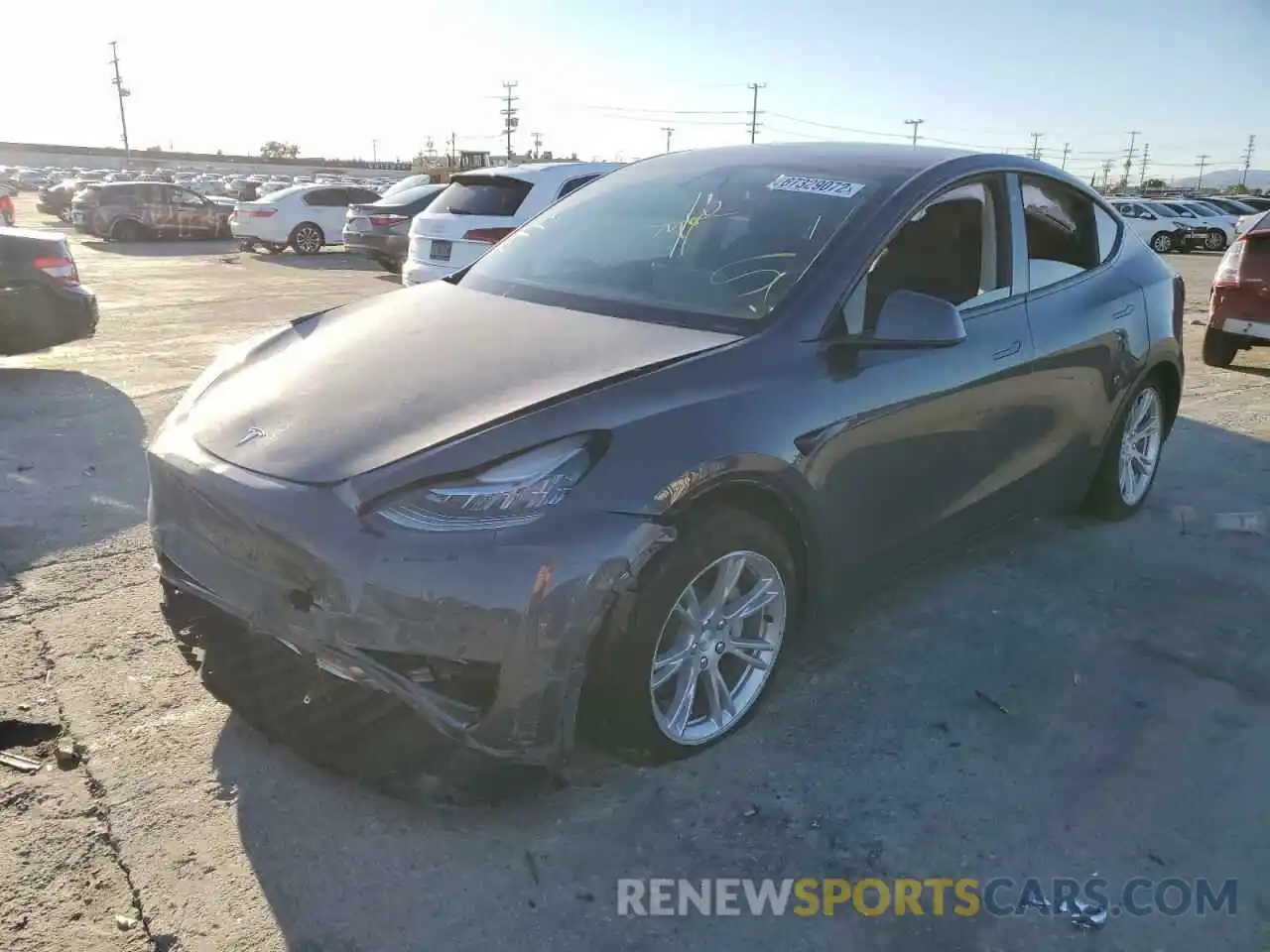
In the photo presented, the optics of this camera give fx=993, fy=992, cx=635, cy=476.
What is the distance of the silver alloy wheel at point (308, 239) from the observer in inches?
829

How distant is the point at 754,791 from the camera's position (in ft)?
8.86

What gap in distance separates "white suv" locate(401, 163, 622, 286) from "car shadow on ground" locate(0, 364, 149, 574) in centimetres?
360

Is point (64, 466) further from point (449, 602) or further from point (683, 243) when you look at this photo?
point (449, 602)

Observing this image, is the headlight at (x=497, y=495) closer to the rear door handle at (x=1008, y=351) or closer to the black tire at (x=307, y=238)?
the rear door handle at (x=1008, y=351)

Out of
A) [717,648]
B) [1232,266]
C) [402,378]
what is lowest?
[717,648]

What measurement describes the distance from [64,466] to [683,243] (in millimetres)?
3654

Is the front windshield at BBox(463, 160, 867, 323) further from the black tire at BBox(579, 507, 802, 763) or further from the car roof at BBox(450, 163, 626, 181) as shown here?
the car roof at BBox(450, 163, 626, 181)

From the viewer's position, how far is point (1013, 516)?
157 inches

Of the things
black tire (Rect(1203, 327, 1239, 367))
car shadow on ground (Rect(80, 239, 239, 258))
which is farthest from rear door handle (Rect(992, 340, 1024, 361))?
car shadow on ground (Rect(80, 239, 239, 258))

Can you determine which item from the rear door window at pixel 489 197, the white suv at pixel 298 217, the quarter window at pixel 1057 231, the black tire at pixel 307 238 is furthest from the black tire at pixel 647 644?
the black tire at pixel 307 238

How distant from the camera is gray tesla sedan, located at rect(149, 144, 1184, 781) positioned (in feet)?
7.47

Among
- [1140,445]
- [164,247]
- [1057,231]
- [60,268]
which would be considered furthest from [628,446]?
[164,247]

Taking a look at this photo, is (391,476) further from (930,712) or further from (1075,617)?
(1075,617)

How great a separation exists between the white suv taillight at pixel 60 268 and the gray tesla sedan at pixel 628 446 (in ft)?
16.2
